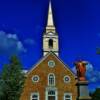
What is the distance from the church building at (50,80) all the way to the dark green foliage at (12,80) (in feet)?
57.8

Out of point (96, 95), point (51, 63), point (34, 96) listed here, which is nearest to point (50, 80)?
point (51, 63)

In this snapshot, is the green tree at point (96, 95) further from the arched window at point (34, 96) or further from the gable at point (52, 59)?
the arched window at point (34, 96)

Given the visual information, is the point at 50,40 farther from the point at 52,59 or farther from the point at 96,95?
the point at 96,95

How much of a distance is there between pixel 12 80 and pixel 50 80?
20.8 m

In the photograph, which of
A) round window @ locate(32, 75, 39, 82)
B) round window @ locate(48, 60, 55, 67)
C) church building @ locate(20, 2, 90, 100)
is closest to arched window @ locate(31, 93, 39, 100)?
church building @ locate(20, 2, 90, 100)

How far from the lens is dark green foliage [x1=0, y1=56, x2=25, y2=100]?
234 ft

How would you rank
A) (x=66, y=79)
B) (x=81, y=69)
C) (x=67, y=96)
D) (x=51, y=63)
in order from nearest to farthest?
(x=81, y=69) → (x=67, y=96) → (x=66, y=79) → (x=51, y=63)

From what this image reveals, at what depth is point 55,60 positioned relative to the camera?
299 ft

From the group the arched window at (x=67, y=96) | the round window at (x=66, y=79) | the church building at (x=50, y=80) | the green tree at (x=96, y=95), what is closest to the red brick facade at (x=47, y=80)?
the church building at (x=50, y=80)

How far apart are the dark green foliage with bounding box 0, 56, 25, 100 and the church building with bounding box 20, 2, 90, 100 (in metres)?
17.6

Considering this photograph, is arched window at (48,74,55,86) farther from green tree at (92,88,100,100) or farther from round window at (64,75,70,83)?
green tree at (92,88,100,100)

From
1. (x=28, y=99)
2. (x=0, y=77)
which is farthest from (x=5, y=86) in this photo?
A: (x=28, y=99)

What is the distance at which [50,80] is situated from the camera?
9081 centimetres

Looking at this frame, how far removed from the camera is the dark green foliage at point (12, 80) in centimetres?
7131
